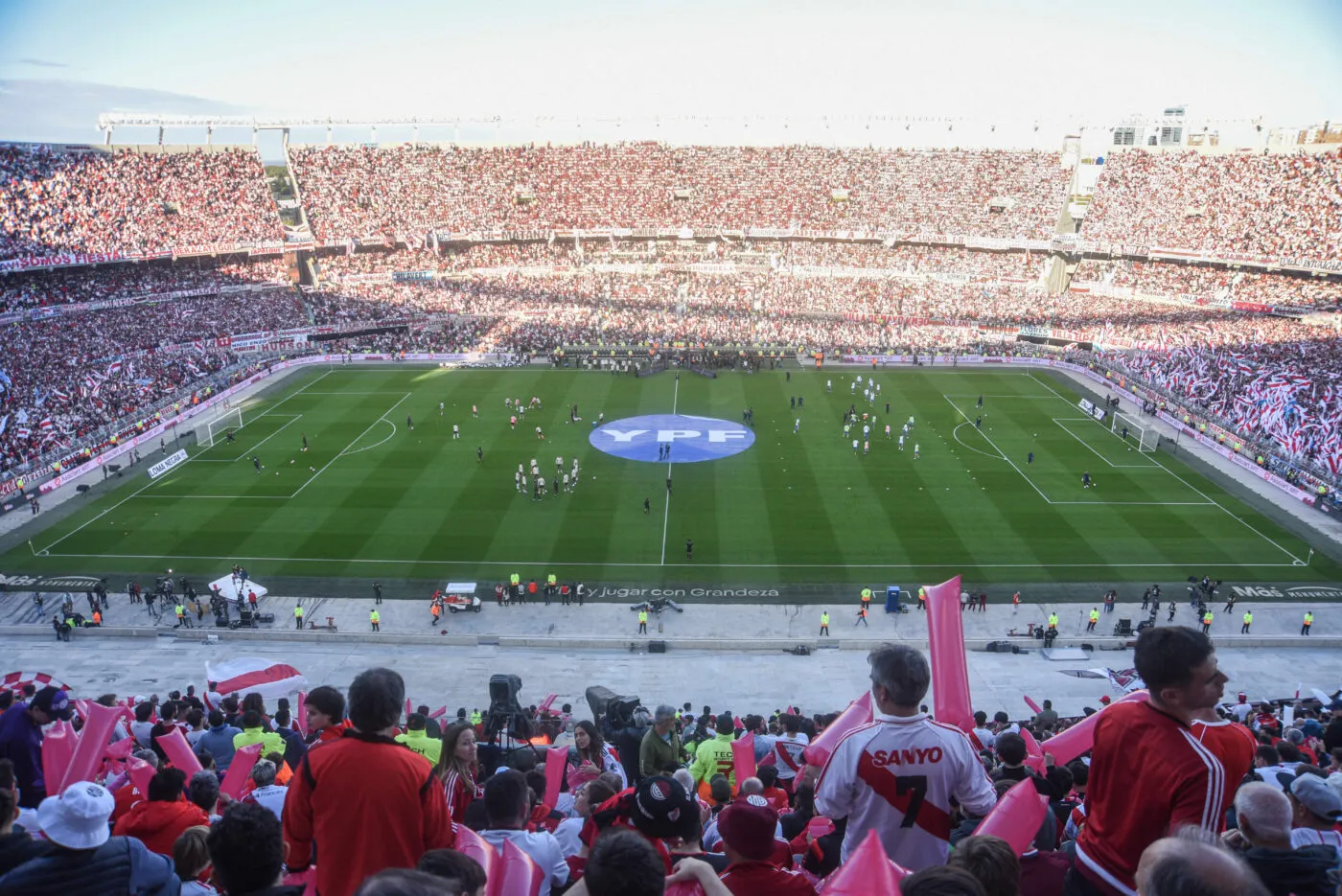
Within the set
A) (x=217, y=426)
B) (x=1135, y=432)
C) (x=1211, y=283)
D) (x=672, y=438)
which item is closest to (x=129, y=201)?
(x=217, y=426)

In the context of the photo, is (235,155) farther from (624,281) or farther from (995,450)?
(995,450)

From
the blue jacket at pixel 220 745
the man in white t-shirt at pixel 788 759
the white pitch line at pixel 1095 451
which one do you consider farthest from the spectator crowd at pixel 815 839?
the white pitch line at pixel 1095 451

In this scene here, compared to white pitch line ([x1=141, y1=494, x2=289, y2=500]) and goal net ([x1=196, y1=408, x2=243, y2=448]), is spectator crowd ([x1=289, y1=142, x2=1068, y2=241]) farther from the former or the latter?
white pitch line ([x1=141, y1=494, x2=289, y2=500])

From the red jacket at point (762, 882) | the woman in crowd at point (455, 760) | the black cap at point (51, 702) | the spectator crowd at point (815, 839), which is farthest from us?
the black cap at point (51, 702)

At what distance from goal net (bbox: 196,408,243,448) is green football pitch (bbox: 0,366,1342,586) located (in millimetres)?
756

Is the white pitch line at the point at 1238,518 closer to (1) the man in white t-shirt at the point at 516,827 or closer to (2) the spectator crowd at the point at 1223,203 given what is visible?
(2) the spectator crowd at the point at 1223,203

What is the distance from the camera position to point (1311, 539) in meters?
33.6

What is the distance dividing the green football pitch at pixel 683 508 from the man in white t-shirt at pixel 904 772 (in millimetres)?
25374

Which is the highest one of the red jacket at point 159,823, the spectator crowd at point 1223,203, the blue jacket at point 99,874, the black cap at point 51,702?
the spectator crowd at point 1223,203

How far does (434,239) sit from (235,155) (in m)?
18.6

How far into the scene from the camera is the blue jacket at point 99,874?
4.73 meters

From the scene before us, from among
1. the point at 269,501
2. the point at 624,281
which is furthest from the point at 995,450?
the point at 624,281

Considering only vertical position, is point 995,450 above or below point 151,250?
below

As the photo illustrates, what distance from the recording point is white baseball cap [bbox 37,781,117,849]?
4848mm
